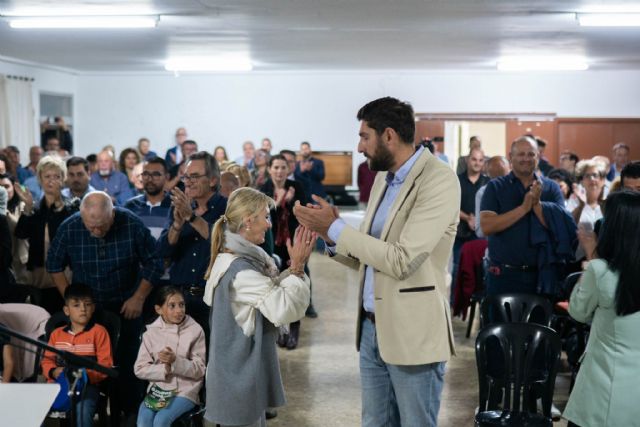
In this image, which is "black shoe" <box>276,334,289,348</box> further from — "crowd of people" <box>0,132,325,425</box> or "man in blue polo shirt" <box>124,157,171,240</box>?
"man in blue polo shirt" <box>124,157,171,240</box>

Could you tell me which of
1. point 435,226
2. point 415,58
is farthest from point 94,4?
point 415,58

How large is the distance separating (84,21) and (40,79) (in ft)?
22.5

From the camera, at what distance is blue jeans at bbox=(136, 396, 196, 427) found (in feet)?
12.9

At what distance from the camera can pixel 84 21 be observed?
285 inches

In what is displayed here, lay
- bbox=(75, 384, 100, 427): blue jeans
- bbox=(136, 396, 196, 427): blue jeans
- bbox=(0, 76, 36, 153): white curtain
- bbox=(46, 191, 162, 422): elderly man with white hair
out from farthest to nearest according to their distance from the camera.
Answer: bbox=(0, 76, 36, 153): white curtain < bbox=(46, 191, 162, 422): elderly man with white hair < bbox=(75, 384, 100, 427): blue jeans < bbox=(136, 396, 196, 427): blue jeans

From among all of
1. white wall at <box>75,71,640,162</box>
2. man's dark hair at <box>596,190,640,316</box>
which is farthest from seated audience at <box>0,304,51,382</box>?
white wall at <box>75,71,640,162</box>

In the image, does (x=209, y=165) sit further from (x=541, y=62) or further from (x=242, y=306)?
(x=541, y=62)

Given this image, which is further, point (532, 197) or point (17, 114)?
point (17, 114)

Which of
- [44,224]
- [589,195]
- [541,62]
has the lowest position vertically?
[44,224]

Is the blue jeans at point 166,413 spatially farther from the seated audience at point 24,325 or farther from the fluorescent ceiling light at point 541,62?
the fluorescent ceiling light at point 541,62

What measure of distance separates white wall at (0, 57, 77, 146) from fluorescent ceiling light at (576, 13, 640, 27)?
8464 mm

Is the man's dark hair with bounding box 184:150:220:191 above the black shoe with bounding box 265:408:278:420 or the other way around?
A: above

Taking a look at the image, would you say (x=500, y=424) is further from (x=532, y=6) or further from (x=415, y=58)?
(x=415, y=58)

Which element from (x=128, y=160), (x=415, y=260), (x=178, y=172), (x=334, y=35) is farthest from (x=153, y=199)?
(x=128, y=160)
